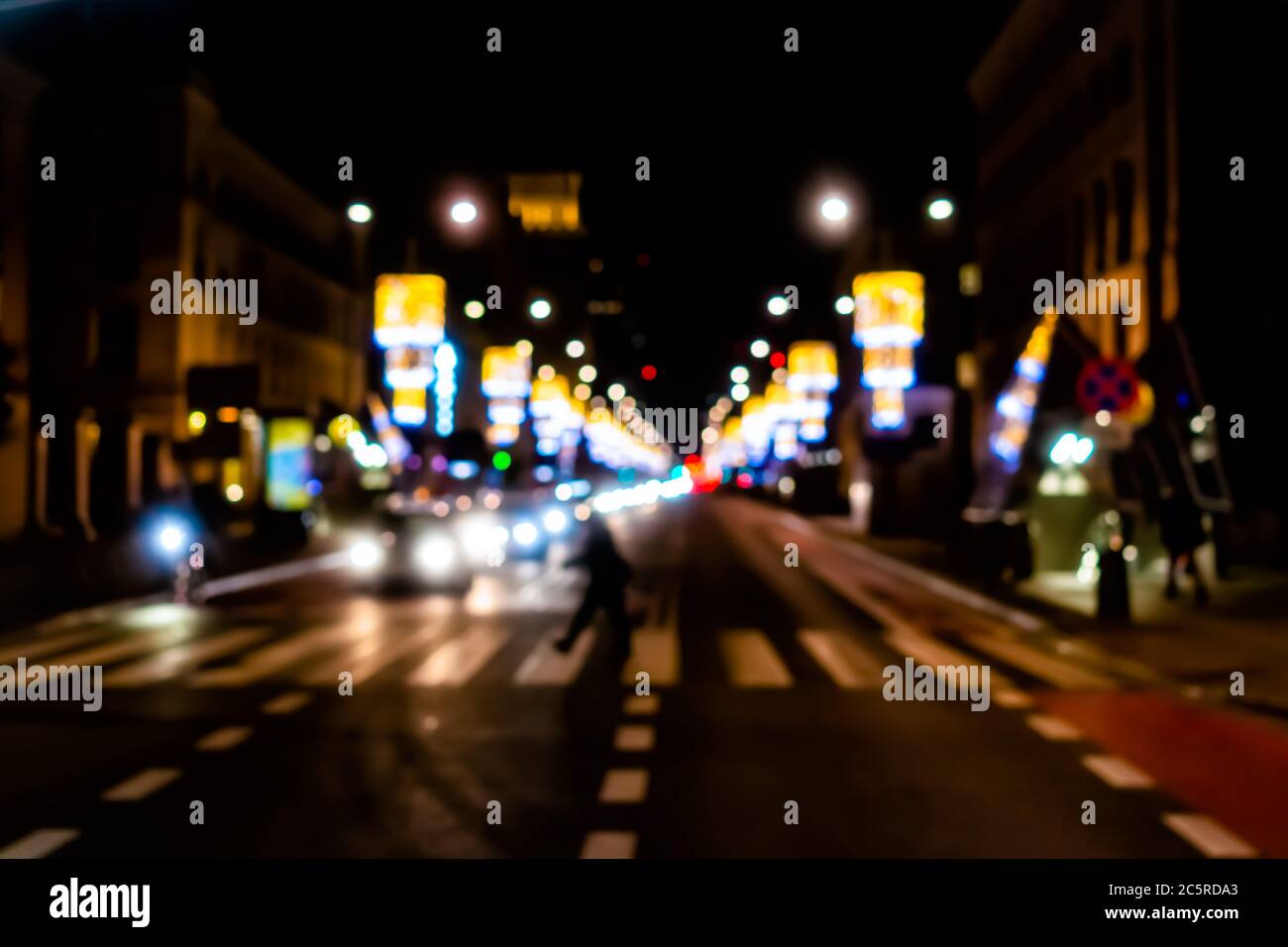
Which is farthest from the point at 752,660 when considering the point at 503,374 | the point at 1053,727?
the point at 503,374

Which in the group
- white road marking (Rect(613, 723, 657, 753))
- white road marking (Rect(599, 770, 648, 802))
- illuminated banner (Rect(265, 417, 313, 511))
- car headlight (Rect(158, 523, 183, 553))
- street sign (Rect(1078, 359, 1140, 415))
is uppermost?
street sign (Rect(1078, 359, 1140, 415))

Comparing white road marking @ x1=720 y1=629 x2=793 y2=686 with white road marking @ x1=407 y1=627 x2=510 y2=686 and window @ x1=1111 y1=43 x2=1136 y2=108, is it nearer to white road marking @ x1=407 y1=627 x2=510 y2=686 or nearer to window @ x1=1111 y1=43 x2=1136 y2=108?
white road marking @ x1=407 y1=627 x2=510 y2=686

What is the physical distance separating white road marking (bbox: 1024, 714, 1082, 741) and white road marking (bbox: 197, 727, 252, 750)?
6.08m

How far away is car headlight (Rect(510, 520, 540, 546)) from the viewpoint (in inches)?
1501

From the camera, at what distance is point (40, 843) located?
7.82 metres

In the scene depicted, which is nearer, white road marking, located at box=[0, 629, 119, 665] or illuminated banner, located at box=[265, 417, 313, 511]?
white road marking, located at box=[0, 629, 119, 665]

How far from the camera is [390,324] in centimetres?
4316

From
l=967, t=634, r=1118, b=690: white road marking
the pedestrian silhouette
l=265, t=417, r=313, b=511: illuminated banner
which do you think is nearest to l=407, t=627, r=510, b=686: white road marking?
the pedestrian silhouette

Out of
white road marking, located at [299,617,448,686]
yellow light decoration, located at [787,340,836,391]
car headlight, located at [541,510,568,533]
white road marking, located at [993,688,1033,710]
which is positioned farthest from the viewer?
yellow light decoration, located at [787,340,836,391]

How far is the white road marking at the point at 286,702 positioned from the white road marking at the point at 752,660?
13.3ft

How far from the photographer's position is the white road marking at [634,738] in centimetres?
1095

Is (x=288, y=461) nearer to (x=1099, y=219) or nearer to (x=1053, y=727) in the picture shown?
(x=1099, y=219)
